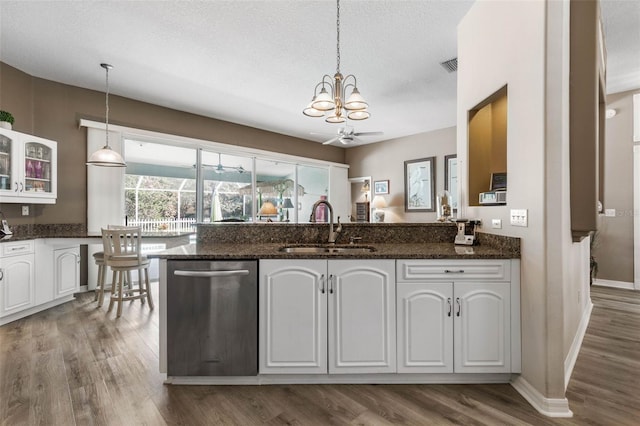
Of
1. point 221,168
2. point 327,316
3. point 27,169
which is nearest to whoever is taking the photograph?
point 327,316

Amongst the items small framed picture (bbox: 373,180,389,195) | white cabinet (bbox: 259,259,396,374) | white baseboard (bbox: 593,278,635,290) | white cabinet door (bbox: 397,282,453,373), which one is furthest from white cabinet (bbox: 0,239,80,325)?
white baseboard (bbox: 593,278,635,290)

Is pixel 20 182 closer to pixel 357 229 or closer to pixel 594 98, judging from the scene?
pixel 357 229

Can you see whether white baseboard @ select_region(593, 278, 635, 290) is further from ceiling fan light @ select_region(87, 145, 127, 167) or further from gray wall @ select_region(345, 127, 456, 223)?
ceiling fan light @ select_region(87, 145, 127, 167)

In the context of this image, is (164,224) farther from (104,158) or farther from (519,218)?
(519,218)

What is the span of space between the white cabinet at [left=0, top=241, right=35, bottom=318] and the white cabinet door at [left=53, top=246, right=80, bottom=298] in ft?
1.05

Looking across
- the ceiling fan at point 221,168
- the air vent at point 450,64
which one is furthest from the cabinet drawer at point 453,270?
the ceiling fan at point 221,168

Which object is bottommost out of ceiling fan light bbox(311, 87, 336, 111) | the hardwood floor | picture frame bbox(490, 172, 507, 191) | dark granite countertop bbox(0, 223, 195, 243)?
the hardwood floor

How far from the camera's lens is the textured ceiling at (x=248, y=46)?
110 inches

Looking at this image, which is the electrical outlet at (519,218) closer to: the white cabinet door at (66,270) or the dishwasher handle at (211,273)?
the dishwasher handle at (211,273)

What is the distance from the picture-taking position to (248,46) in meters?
3.40

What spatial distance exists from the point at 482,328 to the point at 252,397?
152cm

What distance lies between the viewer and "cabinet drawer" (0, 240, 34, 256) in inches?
128

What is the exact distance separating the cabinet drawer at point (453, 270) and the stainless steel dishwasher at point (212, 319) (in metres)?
0.99

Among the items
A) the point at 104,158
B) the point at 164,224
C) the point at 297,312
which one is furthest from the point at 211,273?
the point at 164,224
